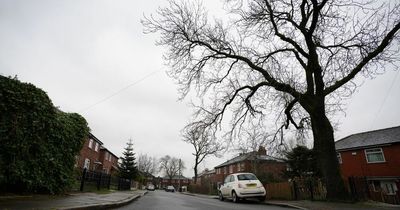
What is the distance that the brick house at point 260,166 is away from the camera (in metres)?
32.3

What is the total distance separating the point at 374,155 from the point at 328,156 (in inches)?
817

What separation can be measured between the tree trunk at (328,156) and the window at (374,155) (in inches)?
782

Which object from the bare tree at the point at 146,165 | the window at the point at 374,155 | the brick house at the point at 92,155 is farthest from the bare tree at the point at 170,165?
the window at the point at 374,155

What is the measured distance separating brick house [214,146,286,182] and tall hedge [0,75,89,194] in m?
19.3

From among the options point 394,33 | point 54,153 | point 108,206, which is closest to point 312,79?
point 394,33

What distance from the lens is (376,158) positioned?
90.3ft

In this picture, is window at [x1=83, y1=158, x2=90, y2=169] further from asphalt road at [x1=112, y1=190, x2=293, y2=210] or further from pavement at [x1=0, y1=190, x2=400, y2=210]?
pavement at [x1=0, y1=190, x2=400, y2=210]

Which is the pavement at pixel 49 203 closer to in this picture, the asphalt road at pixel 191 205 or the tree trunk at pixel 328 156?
the asphalt road at pixel 191 205

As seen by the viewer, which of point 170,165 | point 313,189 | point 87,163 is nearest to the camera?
point 313,189

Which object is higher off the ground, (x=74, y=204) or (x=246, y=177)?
(x=246, y=177)

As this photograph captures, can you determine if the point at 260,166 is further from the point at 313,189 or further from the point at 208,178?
the point at 208,178

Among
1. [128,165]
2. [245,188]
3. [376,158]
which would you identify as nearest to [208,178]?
[128,165]

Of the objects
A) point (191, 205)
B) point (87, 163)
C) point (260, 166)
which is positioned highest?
point (260, 166)

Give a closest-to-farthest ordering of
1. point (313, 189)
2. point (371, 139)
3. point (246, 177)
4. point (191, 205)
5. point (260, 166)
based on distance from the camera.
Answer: point (191, 205)
point (313, 189)
point (246, 177)
point (371, 139)
point (260, 166)
